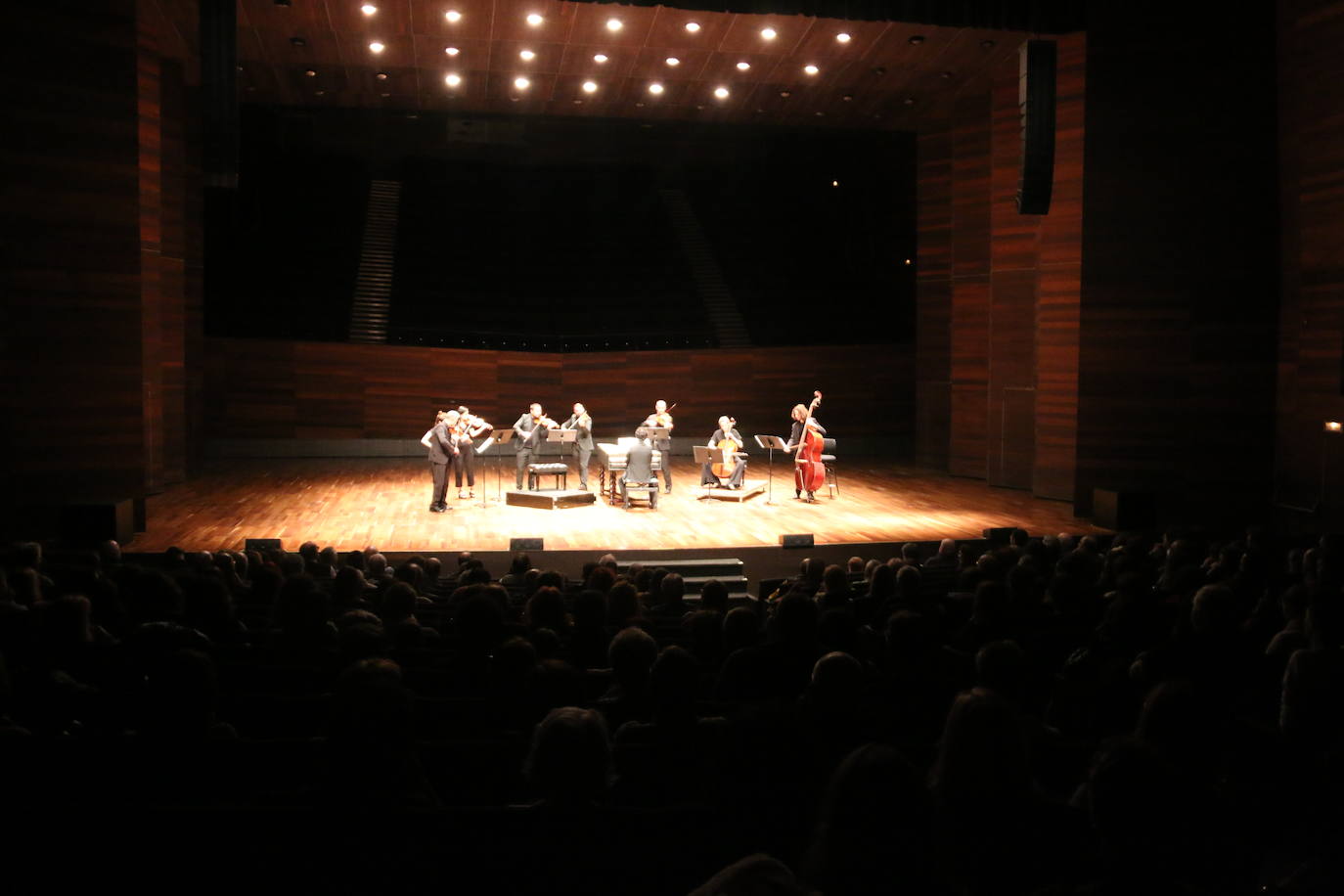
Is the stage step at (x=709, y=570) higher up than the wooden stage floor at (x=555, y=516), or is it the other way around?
the wooden stage floor at (x=555, y=516)

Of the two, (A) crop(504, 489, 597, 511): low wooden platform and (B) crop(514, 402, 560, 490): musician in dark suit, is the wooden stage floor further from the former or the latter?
(B) crop(514, 402, 560, 490): musician in dark suit

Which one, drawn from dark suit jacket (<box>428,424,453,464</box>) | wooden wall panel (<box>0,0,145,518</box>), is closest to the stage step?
dark suit jacket (<box>428,424,453,464</box>)

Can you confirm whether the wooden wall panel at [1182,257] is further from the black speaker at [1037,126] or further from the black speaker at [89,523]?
the black speaker at [89,523]

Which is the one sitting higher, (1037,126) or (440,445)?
(1037,126)

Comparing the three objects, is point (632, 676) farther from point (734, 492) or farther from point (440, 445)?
point (734, 492)

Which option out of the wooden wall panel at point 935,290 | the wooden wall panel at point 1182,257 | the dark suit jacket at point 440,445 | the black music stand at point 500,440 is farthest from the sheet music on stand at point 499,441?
the wooden wall panel at point 935,290

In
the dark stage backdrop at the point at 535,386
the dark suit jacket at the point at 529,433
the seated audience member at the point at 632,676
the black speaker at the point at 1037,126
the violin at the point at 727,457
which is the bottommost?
the seated audience member at the point at 632,676

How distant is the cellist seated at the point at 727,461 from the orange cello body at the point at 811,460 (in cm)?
71

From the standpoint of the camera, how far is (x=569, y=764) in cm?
226

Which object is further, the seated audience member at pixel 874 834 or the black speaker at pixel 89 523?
the black speaker at pixel 89 523

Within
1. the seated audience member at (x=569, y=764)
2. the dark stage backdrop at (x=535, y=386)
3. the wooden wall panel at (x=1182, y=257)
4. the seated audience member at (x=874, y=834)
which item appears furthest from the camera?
the dark stage backdrop at (x=535, y=386)

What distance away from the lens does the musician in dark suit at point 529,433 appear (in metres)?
12.9

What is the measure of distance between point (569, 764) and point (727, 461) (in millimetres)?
10722

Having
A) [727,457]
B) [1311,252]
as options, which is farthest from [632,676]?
[1311,252]
